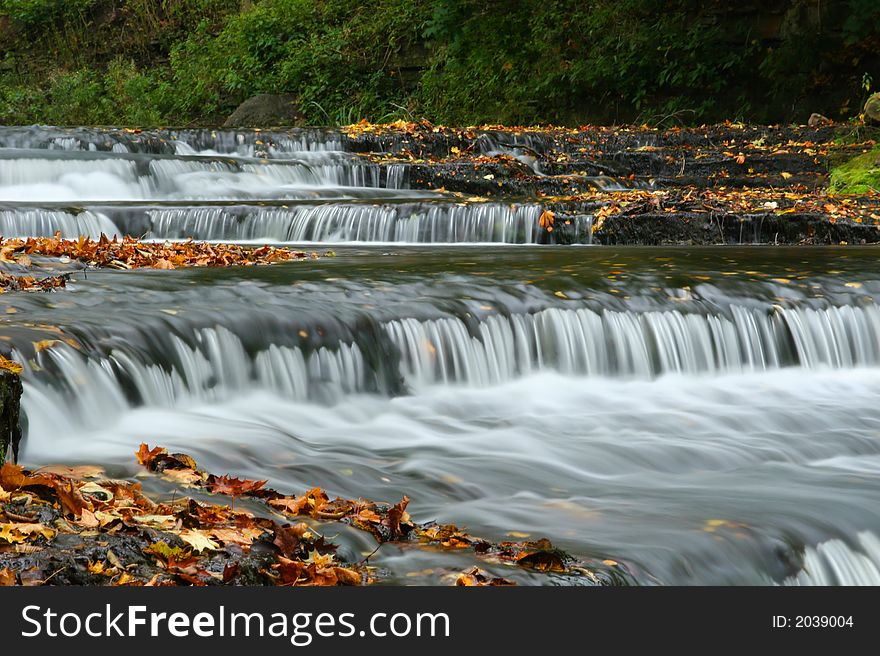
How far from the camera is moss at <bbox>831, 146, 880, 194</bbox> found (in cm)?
1299

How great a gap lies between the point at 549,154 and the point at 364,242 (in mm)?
5130

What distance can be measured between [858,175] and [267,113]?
13.1 metres

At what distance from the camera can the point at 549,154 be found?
591 inches

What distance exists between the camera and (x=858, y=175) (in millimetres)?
13219

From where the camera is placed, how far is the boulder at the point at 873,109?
51.0 ft

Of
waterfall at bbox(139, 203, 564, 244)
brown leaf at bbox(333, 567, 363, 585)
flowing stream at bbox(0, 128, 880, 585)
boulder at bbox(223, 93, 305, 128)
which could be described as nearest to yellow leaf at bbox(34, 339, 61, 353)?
flowing stream at bbox(0, 128, 880, 585)

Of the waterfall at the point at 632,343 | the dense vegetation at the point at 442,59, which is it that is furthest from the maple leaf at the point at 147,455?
the dense vegetation at the point at 442,59

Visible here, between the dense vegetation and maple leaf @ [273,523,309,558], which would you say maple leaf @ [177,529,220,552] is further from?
the dense vegetation

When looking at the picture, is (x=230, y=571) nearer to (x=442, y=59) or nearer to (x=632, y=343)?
(x=632, y=343)

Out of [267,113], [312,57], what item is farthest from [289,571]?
[312,57]

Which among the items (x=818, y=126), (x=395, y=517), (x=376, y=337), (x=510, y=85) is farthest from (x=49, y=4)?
(x=395, y=517)

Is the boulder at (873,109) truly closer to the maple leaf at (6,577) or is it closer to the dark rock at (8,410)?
the dark rock at (8,410)

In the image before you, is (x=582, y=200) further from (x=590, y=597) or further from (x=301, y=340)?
(x=590, y=597)

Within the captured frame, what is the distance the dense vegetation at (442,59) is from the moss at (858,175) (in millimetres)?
3651
